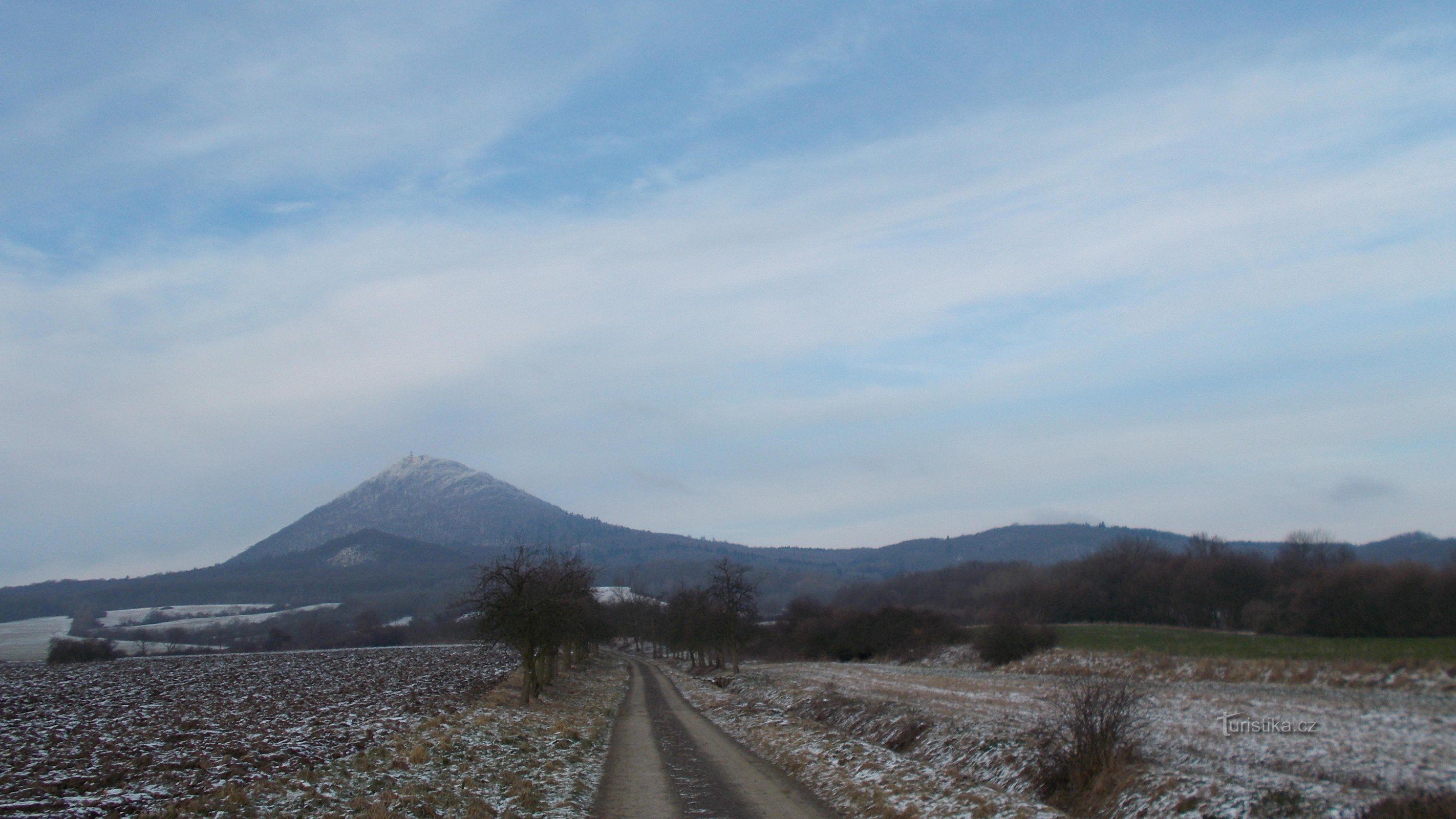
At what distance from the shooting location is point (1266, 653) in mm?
45094

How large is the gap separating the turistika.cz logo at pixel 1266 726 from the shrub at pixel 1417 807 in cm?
705

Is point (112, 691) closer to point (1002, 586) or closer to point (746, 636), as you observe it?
point (746, 636)

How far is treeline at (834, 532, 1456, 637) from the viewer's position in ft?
188

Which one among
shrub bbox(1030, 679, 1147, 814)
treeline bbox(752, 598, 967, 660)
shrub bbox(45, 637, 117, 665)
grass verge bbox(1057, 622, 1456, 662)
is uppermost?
shrub bbox(1030, 679, 1147, 814)

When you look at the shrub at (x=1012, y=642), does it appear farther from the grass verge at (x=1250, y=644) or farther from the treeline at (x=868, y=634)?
the treeline at (x=868, y=634)

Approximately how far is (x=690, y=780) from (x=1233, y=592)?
91037 millimetres

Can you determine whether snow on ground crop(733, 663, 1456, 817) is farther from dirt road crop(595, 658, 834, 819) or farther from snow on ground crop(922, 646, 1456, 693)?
dirt road crop(595, 658, 834, 819)

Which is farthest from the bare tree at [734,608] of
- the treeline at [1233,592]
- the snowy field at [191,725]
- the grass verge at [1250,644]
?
the treeline at [1233,592]

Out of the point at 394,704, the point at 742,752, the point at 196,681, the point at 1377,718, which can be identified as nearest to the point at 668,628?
the point at 196,681

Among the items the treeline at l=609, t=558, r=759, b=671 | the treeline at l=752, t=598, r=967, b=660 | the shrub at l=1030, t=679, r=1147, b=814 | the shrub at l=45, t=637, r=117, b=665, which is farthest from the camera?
the shrub at l=45, t=637, r=117, b=665

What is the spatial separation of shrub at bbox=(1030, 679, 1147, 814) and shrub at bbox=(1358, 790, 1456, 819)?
175 inches

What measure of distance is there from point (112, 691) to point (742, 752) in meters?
51.8

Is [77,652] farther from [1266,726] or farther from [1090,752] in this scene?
[1266,726]

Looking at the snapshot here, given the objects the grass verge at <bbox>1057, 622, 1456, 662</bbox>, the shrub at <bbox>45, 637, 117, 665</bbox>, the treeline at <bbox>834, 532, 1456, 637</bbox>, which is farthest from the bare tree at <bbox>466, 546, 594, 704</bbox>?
the shrub at <bbox>45, 637, 117, 665</bbox>
